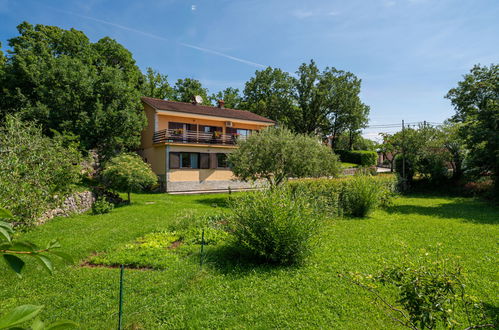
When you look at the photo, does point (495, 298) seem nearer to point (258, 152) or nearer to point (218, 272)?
point (218, 272)

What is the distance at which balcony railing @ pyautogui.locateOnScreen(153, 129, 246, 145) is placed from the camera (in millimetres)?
23922

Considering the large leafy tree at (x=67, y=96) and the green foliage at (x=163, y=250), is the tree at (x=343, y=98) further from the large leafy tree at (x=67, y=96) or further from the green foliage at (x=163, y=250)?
the green foliage at (x=163, y=250)

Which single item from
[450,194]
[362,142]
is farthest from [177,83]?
[362,142]

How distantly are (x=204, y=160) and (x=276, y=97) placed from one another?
21.7 metres

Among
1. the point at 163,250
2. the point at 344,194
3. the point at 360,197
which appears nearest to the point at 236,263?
the point at 163,250

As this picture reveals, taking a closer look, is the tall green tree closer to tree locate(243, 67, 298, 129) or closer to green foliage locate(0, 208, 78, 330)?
tree locate(243, 67, 298, 129)

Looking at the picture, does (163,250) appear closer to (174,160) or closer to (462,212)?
(462,212)

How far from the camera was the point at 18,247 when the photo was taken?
0.93 m

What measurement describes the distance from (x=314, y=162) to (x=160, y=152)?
14.2 meters

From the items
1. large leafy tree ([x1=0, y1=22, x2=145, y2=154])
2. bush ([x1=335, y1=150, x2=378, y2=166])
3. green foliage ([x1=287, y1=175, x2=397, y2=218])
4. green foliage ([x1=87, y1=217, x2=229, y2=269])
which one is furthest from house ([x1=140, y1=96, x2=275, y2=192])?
bush ([x1=335, y1=150, x2=378, y2=166])

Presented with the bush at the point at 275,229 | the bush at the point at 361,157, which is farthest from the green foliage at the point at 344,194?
the bush at the point at 361,157

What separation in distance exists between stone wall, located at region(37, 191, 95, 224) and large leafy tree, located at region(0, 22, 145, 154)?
630cm

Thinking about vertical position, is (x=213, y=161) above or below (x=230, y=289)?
above

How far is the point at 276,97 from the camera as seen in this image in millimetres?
42438
